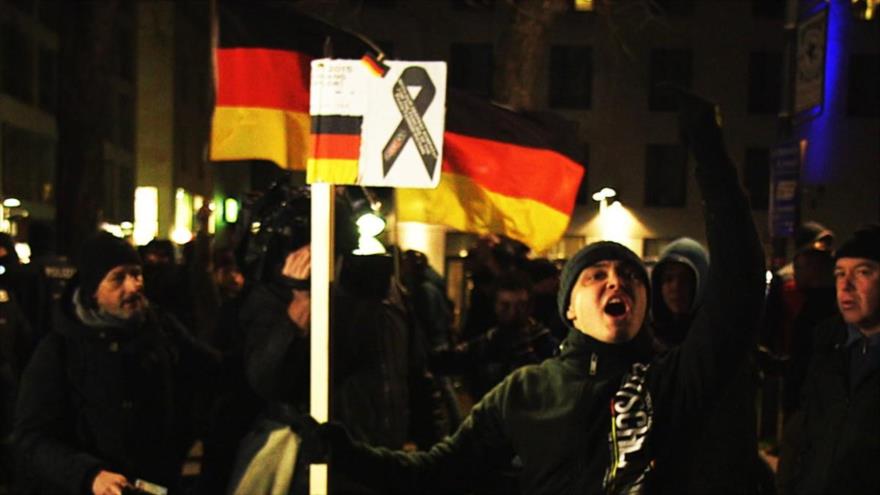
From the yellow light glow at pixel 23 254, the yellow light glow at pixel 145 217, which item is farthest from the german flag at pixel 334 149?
the yellow light glow at pixel 145 217

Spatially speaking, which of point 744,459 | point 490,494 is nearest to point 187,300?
point 490,494

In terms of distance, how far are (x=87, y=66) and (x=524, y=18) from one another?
6.66 metres

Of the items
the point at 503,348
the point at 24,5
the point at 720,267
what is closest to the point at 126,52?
the point at 24,5

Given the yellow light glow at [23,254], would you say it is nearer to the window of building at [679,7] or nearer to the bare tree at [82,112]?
the bare tree at [82,112]

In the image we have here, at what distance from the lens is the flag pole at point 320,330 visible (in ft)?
12.1

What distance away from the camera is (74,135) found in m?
18.2

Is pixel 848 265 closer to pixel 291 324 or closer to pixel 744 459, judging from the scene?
pixel 744 459

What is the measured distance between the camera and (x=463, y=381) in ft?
22.2

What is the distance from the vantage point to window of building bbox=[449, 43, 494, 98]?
40969 millimetres

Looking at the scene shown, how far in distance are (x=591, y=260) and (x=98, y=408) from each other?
2.19 metres

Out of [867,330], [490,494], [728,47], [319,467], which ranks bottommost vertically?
[490,494]

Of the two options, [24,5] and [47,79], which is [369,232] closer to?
[24,5]

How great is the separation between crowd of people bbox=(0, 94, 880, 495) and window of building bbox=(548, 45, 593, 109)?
3448cm

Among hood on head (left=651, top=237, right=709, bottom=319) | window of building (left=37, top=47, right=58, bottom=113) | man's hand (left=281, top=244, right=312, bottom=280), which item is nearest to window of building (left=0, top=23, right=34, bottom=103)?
window of building (left=37, top=47, right=58, bottom=113)
